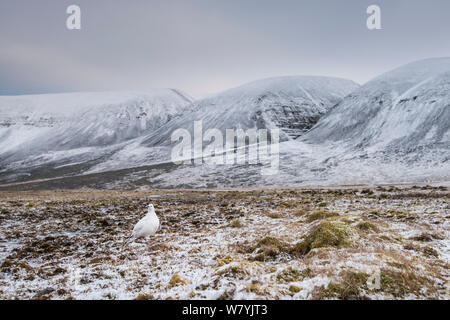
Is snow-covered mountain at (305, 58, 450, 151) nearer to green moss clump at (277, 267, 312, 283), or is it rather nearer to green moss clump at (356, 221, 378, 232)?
green moss clump at (356, 221, 378, 232)

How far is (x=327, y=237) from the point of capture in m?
8.91

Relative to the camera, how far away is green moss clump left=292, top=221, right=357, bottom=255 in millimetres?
8694

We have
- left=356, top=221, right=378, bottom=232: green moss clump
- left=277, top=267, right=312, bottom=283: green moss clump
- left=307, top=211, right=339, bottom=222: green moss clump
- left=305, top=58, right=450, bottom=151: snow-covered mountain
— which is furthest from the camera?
left=305, top=58, right=450, bottom=151: snow-covered mountain

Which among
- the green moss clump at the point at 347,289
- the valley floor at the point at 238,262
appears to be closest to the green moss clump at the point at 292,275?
the valley floor at the point at 238,262

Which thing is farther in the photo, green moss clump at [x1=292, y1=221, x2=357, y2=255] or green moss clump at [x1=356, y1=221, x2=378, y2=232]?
green moss clump at [x1=356, y1=221, x2=378, y2=232]

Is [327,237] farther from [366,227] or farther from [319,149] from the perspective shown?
[319,149]

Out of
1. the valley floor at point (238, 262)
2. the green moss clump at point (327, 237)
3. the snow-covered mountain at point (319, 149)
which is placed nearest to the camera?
the valley floor at point (238, 262)

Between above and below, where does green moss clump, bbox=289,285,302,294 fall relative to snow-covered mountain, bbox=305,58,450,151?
below

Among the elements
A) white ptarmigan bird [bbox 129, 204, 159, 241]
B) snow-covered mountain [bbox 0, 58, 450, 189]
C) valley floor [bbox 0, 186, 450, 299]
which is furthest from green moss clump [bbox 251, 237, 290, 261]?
snow-covered mountain [bbox 0, 58, 450, 189]

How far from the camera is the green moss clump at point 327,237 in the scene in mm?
8694

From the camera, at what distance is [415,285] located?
5520 millimetres

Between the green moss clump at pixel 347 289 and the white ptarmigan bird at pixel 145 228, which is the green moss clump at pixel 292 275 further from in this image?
the white ptarmigan bird at pixel 145 228

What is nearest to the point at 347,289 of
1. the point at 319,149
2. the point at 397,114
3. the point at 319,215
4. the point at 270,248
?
the point at 270,248

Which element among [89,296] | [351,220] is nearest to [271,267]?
[89,296]
